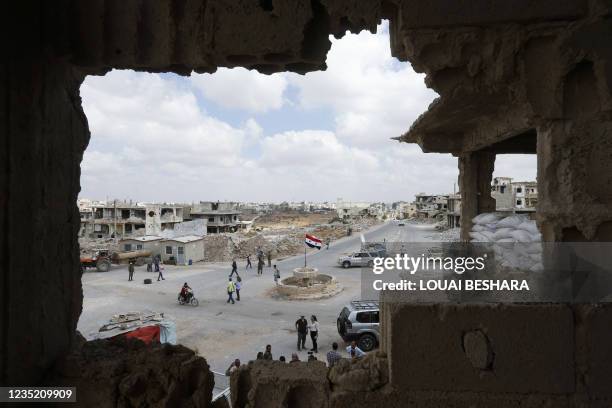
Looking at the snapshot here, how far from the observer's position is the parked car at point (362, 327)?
1016 centimetres

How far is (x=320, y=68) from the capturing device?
8.91 feet

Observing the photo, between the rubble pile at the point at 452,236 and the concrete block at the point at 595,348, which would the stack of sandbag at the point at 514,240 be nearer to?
the concrete block at the point at 595,348

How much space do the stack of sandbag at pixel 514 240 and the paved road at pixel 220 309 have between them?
23.9 feet

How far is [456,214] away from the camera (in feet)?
112

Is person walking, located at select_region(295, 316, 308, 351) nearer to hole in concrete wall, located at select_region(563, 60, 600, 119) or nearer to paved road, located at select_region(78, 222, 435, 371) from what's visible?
paved road, located at select_region(78, 222, 435, 371)

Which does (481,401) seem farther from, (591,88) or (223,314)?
(223,314)

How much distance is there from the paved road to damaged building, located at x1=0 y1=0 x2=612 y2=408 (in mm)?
6986

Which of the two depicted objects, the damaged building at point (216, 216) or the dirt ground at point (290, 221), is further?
the dirt ground at point (290, 221)

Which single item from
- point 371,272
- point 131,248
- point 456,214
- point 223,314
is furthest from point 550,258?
point 456,214

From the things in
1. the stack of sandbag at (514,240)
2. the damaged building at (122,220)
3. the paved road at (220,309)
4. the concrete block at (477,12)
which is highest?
the concrete block at (477,12)

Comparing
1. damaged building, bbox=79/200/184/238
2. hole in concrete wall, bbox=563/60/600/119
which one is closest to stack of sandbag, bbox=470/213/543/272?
hole in concrete wall, bbox=563/60/600/119

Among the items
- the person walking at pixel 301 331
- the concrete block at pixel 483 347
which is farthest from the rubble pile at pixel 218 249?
the concrete block at pixel 483 347

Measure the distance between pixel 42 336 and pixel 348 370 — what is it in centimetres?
219

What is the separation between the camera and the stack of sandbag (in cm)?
266
